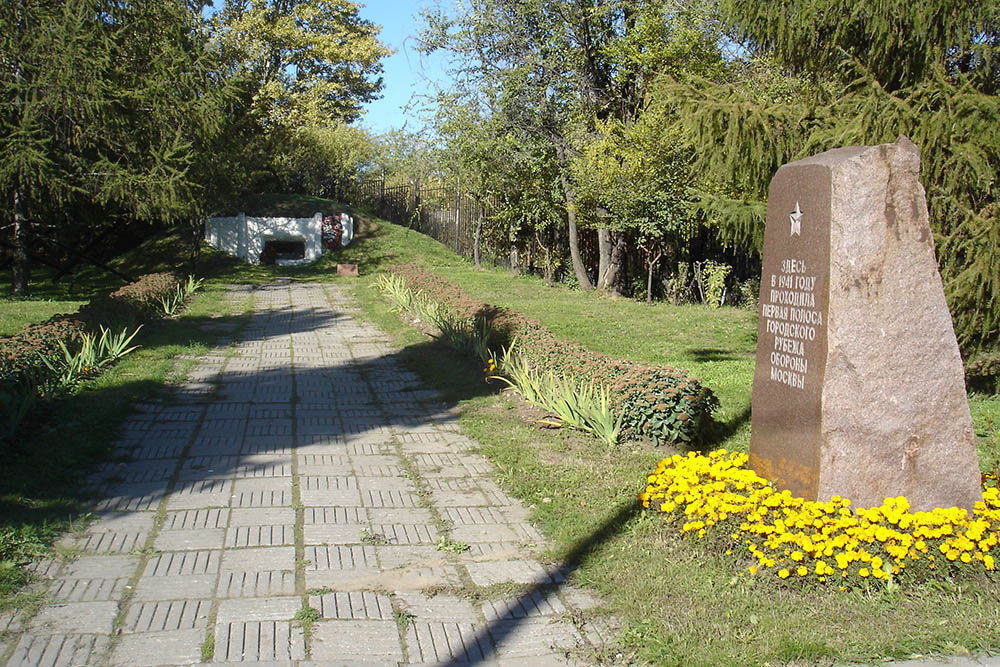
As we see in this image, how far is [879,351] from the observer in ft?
14.2

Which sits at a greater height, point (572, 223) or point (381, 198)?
point (381, 198)

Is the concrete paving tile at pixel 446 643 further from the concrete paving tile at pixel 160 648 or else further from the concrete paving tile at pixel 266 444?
the concrete paving tile at pixel 266 444

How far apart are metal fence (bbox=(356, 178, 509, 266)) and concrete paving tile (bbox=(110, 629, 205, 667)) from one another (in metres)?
18.8

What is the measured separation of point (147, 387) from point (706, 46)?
435 inches

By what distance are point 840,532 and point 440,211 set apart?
2457 centimetres

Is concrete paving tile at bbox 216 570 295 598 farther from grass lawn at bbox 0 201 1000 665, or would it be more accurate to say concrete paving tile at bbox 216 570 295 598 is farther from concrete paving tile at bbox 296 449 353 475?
concrete paving tile at bbox 296 449 353 475

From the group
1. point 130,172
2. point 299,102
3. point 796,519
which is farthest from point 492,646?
point 299,102

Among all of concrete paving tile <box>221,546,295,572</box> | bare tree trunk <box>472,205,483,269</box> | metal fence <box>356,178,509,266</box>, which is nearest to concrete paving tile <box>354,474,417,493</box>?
concrete paving tile <box>221,546,295,572</box>

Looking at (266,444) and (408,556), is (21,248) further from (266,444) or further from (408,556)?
(408,556)

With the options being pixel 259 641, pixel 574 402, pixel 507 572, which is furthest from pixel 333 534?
pixel 574 402

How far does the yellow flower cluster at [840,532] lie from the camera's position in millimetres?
3973

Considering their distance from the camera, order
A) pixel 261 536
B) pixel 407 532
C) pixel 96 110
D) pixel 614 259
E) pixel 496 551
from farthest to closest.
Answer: pixel 614 259
pixel 96 110
pixel 407 532
pixel 261 536
pixel 496 551

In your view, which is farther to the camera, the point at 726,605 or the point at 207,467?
the point at 207,467

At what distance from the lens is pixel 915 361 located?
4.34 meters
